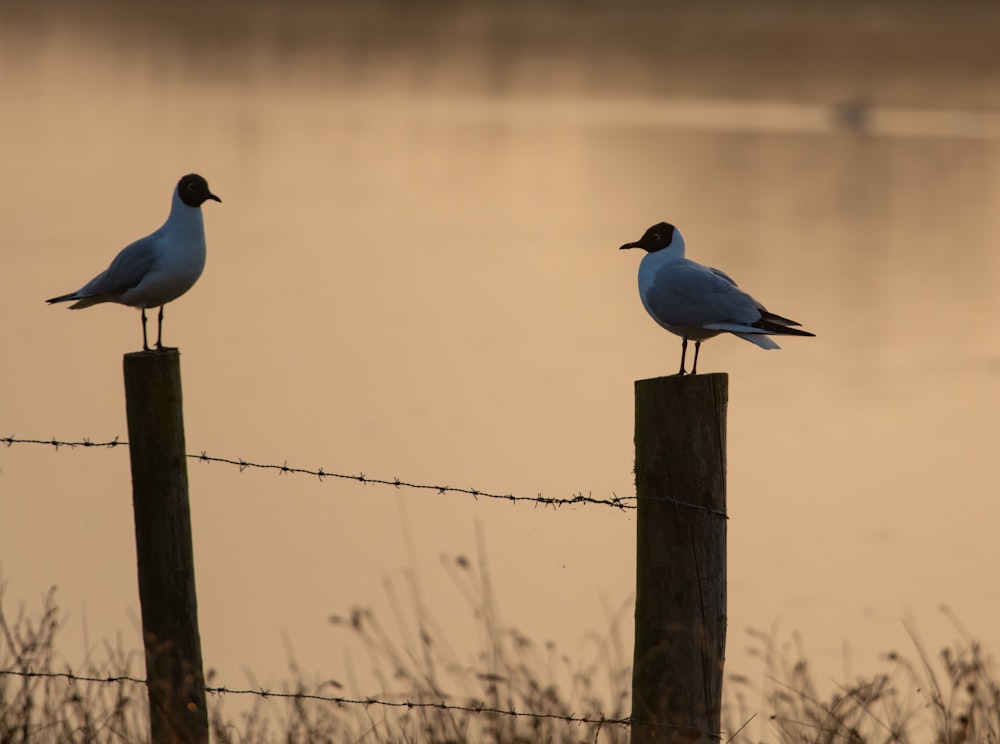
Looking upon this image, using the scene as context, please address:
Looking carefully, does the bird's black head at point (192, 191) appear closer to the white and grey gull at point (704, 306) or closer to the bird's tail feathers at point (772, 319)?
A: the white and grey gull at point (704, 306)

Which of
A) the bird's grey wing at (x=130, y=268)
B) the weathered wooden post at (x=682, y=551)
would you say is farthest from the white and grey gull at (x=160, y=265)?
the weathered wooden post at (x=682, y=551)

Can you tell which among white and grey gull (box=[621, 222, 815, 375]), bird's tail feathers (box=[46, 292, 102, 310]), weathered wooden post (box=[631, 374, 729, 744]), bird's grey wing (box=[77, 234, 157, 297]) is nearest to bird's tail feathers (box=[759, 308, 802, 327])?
white and grey gull (box=[621, 222, 815, 375])

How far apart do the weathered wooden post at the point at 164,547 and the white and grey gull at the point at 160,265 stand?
162 centimetres

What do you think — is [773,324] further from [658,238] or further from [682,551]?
[682,551]

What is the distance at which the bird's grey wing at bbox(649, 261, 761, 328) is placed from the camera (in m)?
6.27

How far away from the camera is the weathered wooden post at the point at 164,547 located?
200 inches

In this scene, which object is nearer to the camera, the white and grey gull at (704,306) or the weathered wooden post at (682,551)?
the weathered wooden post at (682,551)

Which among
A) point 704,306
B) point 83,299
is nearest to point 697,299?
point 704,306

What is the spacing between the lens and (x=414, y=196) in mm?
29406

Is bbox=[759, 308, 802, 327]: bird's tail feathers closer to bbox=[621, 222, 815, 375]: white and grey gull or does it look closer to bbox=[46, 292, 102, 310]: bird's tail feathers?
bbox=[621, 222, 815, 375]: white and grey gull

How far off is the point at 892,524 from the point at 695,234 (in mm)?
15041

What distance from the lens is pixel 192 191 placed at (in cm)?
701

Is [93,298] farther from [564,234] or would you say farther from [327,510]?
[564,234]

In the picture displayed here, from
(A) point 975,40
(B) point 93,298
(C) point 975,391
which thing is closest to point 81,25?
(A) point 975,40
